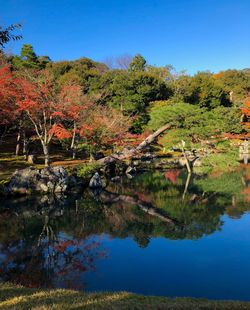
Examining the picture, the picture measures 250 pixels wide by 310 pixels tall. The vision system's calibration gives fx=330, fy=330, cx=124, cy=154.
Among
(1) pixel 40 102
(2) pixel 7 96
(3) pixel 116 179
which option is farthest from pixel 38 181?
(2) pixel 7 96

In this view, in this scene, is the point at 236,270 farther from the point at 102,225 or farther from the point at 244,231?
the point at 102,225

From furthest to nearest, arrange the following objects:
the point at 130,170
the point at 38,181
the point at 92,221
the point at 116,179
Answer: the point at 130,170, the point at 116,179, the point at 38,181, the point at 92,221

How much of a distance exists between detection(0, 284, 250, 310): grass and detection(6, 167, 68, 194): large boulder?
47.1ft

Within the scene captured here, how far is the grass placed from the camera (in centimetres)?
600

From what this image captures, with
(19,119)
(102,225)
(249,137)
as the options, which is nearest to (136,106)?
(249,137)

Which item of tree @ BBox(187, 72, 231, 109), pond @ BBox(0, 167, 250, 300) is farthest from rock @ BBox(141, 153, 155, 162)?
tree @ BBox(187, 72, 231, 109)

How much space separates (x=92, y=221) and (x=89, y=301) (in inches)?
375

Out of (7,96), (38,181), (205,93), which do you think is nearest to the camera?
(38,181)

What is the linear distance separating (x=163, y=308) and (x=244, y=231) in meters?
8.98

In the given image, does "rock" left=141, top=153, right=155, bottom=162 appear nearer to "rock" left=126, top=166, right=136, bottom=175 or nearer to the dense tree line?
the dense tree line

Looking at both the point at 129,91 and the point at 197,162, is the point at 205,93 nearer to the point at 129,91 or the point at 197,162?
the point at 129,91

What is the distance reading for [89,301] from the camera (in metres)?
6.34

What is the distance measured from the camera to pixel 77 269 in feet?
34.5

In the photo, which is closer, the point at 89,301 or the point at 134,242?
the point at 89,301
